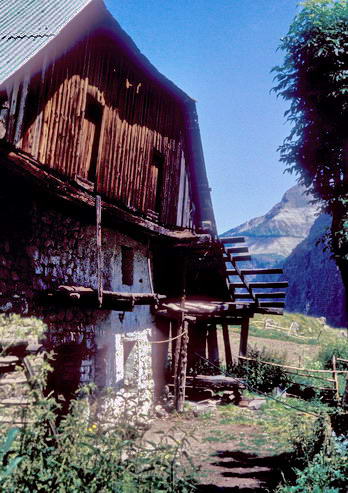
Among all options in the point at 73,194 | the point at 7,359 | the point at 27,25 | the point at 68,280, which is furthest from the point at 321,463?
the point at 27,25

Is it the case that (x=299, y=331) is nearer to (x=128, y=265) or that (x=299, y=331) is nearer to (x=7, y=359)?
(x=128, y=265)

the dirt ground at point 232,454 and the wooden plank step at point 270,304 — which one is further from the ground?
the wooden plank step at point 270,304

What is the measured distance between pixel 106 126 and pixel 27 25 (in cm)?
239

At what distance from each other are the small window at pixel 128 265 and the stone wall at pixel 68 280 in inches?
6.7

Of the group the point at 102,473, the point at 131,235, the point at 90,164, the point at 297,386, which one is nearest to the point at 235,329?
the point at 297,386

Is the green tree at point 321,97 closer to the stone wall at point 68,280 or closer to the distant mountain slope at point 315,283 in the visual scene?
the stone wall at point 68,280

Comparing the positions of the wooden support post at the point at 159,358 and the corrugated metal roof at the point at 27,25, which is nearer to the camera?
the corrugated metal roof at the point at 27,25

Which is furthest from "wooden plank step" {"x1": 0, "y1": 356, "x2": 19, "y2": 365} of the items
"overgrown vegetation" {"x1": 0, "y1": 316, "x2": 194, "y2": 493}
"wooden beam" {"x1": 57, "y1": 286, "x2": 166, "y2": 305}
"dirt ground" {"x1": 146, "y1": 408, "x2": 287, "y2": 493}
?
"wooden beam" {"x1": 57, "y1": 286, "x2": 166, "y2": 305}

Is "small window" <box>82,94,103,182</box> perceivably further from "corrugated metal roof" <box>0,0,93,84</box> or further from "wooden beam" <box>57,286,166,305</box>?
"wooden beam" <box>57,286,166,305</box>

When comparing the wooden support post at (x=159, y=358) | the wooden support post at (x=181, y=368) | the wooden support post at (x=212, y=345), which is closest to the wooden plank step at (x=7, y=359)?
the wooden support post at (x=181, y=368)

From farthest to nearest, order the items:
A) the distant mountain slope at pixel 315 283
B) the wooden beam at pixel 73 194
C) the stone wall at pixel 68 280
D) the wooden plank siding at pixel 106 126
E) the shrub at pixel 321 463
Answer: the distant mountain slope at pixel 315 283 < the wooden plank siding at pixel 106 126 < the stone wall at pixel 68 280 < the wooden beam at pixel 73 194 < the shrub at pixel 321 463

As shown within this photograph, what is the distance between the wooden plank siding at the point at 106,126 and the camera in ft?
21.7

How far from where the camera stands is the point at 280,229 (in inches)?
4498

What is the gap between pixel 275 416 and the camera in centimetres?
1048
